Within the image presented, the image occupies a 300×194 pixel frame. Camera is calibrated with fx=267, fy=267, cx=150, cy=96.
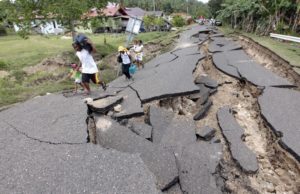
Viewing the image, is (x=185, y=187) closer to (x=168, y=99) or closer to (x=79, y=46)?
(x=168, y=99)

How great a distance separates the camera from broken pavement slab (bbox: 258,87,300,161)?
4.11 meters

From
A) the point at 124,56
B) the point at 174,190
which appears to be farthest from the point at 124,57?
the point at 174,190

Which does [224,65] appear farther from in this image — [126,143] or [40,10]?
[40,10]

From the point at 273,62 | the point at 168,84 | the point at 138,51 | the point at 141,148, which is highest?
the point at 138,51

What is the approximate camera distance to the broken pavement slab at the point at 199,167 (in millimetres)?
3434

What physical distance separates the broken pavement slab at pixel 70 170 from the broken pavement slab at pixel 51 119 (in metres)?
0.26

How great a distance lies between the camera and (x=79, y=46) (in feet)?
20.1

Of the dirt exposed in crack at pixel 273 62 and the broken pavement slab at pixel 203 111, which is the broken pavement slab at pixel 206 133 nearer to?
the broken pavement slab at pixel 203 111

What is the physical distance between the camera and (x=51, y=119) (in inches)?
200

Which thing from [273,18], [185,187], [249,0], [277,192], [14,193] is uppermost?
[249,0]

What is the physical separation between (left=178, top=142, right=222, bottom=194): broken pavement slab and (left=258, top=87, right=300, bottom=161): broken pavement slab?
105cm

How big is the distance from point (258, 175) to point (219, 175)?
22.6 inches

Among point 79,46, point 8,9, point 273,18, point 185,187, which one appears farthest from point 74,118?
point 273,18

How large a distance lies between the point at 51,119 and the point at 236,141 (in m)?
3.40
